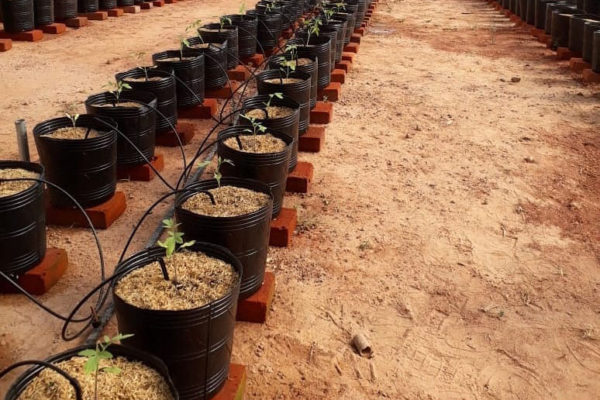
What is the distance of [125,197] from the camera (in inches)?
177

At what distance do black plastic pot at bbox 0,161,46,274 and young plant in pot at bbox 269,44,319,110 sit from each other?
287cm

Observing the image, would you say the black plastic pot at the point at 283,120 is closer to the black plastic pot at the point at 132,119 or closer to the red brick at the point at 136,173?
the black plastic pot at the point at 132,119

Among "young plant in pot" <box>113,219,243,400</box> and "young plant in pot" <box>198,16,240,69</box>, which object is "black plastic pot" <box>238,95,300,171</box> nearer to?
"young plant in pot" <box>113,219,243,400</box>

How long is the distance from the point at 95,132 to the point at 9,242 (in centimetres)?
117

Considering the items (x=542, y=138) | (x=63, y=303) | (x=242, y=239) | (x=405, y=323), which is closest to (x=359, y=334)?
(x=405, y=323)

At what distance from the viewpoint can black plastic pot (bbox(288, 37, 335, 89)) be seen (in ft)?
21.4


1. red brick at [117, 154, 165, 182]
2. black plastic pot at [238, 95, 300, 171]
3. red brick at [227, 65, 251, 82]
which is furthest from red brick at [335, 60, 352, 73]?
red brick at [117, 154, 165, 182]

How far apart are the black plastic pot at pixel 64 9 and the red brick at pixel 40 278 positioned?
8160 mm

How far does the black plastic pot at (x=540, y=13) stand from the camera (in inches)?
467

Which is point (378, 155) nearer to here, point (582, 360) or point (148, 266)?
point (582, 360)

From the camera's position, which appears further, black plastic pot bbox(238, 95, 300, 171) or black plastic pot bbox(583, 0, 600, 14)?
black plastic pot bbox(583, 0, 600, 14)

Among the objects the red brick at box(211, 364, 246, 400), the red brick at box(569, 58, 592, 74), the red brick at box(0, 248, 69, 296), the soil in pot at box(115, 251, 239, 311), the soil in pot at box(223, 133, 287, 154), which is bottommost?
the red brick at box(211, 364, 246, 400)

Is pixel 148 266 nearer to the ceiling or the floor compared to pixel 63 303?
nearer to the ceiling

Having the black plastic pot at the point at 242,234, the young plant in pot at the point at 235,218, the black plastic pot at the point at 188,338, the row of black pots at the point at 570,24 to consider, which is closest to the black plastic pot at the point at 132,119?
the young plant in pot at the point at 235,218
